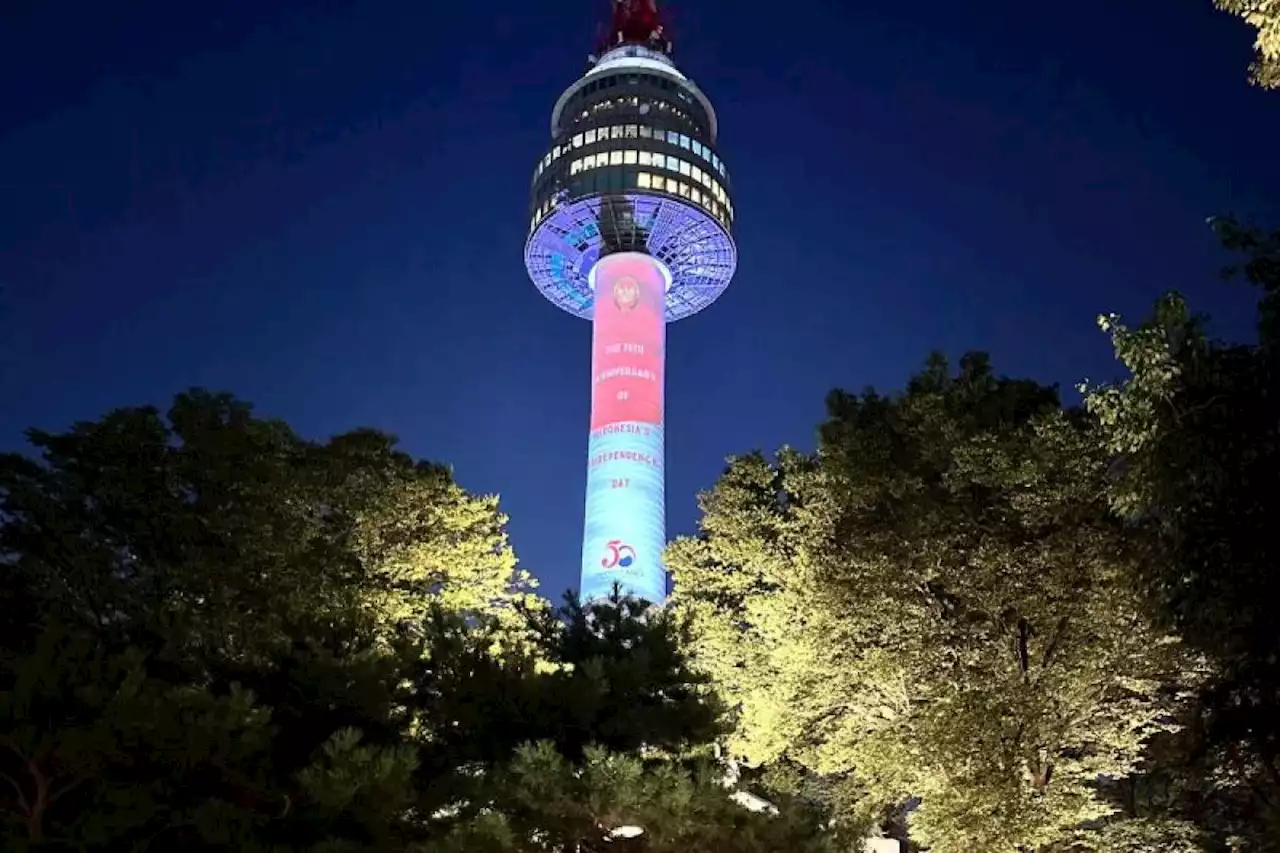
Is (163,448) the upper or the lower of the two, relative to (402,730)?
upper

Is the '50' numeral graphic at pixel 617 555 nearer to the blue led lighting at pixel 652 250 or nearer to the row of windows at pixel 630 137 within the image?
the blue led lighting at pixel 652 250

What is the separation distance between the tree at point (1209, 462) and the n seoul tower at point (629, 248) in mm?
44543

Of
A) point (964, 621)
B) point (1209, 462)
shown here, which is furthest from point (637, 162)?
point (1209, 462)

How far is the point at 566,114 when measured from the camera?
2724 inches

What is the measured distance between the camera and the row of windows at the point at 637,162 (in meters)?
63.0

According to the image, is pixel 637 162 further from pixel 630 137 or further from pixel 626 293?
pixel 626 293

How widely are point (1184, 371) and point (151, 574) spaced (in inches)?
574

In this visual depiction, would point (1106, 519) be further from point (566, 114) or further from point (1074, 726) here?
point (566, 114)

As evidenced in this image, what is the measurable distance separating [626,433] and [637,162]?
15.4m

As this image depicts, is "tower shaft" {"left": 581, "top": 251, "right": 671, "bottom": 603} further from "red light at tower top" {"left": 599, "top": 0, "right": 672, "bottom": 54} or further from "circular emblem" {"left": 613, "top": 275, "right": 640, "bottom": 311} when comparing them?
"red light at tower top" {"left": 599, "top": 0, "right": 672, "bottom": 54}

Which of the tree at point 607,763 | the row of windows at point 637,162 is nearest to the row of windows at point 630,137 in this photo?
the row of windows at point 637,162

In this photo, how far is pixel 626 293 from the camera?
62.4 meters

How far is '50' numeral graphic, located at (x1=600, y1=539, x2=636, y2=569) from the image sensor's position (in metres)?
57.3

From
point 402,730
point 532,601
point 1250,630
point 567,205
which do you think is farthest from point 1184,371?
point 567,205
